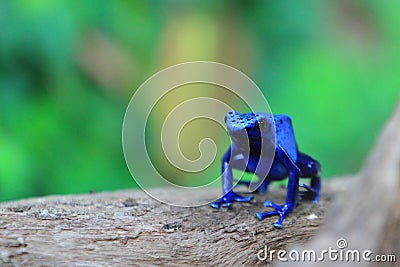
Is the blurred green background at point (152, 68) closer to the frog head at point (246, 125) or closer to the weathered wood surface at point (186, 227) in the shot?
the weathered wood surface at point (186, 227)

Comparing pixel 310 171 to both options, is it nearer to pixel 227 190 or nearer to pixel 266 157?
pixel 266 157

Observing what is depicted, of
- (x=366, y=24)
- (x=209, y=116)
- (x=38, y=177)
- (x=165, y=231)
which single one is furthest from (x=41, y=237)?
(x=366, y=24)

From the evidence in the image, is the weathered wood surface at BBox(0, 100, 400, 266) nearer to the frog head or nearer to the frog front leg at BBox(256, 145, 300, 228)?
the frog front leg at BBox(256, 145, 300, 228)

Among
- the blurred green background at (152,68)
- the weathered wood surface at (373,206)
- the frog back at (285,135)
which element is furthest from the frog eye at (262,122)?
the blurred green background at (152,68)

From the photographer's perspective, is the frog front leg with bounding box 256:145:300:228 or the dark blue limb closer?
the frog front leg with bounding box 256:145:300:228

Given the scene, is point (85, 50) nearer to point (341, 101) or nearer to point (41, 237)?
point (341, 101)

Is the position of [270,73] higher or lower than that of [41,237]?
higher

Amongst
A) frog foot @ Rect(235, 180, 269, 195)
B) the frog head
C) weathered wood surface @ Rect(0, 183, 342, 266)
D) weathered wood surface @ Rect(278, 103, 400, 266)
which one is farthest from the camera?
frog foot @ Rect(235, 180, 269, 195)

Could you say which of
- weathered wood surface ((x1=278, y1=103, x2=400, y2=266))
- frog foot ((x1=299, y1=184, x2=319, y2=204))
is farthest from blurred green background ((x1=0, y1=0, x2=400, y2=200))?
weathered wood surface ((x1=278, y1=103, x2=400, y2=266))
